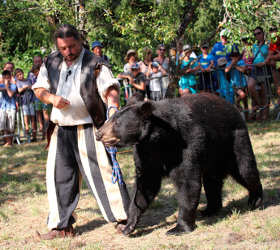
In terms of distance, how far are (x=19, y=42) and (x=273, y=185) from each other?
17127 millimetres

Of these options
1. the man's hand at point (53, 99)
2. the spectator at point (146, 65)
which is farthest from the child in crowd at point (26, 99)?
the man's hand at point (53, 99)

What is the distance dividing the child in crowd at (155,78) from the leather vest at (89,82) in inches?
270

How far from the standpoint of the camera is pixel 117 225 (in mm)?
4742

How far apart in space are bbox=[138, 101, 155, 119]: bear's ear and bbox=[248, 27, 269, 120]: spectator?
752 centimetres

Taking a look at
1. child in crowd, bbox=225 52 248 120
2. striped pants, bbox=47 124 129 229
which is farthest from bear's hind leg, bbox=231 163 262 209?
child in crowd, bbox=225 52 248 120

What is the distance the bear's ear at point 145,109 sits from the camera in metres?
4.09

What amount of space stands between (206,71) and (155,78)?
1.37m

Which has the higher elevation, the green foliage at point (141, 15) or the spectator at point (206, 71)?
the green foliage at point (141, 15)

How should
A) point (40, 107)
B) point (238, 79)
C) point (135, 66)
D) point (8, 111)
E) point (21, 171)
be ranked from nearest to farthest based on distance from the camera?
point (21, 171) → point (135, 66) → point (238, 79) → point (8, 111) → point (40, 107)

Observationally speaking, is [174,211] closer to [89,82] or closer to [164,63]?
[89,82]

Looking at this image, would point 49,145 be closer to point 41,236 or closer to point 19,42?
point 41,236

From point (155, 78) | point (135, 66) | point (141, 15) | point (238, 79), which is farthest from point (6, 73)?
point (238, 79)

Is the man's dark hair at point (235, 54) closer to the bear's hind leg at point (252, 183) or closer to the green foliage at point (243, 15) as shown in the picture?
the green foliage at point (243, 15)

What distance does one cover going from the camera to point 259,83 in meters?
11.2
